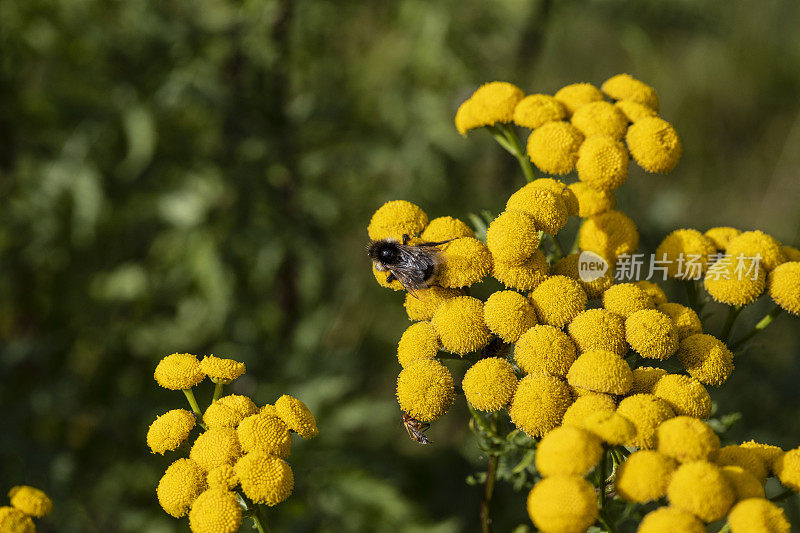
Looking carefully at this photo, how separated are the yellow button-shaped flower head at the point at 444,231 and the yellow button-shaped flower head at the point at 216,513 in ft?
3.66

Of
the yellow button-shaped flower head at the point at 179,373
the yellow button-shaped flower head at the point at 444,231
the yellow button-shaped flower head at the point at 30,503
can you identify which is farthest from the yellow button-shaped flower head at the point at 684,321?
the yellow button-shaped flower head at the point at 30,503

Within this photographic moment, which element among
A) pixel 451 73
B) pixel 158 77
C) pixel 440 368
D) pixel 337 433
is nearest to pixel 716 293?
pixel 440 368

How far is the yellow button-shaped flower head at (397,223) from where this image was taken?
2.65 metres

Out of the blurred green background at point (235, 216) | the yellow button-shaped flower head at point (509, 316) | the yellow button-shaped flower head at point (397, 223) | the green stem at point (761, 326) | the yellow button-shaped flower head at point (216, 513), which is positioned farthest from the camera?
the blurred green background at point (235, 216)

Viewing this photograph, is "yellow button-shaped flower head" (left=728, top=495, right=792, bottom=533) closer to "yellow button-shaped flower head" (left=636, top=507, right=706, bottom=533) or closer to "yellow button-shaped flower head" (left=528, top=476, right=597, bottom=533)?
"yellow button-shaped flower head" (left=636, top=507, right=706, bottom=533)

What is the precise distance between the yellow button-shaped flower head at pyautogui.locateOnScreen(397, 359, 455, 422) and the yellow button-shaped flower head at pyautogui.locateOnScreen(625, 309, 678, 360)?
0.63m

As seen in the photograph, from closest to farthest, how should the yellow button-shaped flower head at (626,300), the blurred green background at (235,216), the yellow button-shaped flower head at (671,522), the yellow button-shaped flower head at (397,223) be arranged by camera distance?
the yellow button-shaped flower head at (671,522)
the yellow button-shaped flower head at (626,300)
the yellow button-shaped flower head at (397,223)
the blurred green background at (235,216)

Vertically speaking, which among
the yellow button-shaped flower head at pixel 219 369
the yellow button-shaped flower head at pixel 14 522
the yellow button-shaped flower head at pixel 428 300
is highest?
the yellow button-shaped flower head at pixel 428 300

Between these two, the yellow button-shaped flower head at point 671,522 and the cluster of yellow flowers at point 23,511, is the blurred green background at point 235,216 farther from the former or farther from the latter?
the yellow button-shaped flower head at point 671,522

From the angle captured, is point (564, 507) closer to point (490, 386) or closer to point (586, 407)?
point (586, 407)

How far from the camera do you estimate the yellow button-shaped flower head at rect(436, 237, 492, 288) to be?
8.16 ft

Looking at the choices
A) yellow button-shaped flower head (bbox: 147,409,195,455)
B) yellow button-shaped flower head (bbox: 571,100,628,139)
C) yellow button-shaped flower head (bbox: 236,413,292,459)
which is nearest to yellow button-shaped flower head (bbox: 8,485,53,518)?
yellow button-shaped flower head (bbox: 147,409,195,455)

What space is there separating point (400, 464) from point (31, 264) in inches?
107

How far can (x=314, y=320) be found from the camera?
4598 mm
